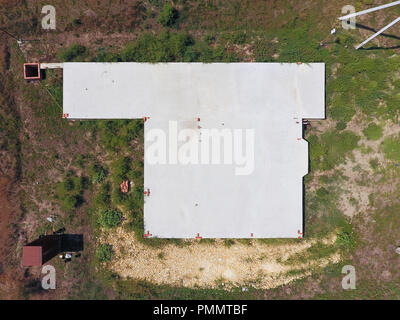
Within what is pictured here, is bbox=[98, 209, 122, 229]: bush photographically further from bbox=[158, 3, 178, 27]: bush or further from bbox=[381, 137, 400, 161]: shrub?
bbox=[381, 137, 400, 161]: shrub

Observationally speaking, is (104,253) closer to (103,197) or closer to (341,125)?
(103,197)

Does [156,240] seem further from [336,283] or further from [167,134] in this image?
[336,283]

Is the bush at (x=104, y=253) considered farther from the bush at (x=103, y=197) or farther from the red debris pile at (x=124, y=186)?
the red debris pile at (x=124, y=186)

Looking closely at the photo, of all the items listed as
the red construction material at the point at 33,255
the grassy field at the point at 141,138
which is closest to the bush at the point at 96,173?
the grassy field at the point at 141,138

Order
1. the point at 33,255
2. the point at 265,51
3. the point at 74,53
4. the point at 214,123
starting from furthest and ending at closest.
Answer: the point at 265,51 → the point at 74,53 → the point at 214,123 → the point at 33,255

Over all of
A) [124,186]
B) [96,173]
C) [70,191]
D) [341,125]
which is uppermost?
[341,125]

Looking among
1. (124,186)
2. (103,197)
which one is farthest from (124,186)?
(103,197)

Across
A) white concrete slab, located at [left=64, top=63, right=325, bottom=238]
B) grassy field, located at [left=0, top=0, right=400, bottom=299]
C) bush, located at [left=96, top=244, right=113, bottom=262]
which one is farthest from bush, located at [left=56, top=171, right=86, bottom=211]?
white concrete slab, located at [left=64, top=63, right=325, bottom=238]

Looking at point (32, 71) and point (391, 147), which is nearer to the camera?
point (32, 71)
